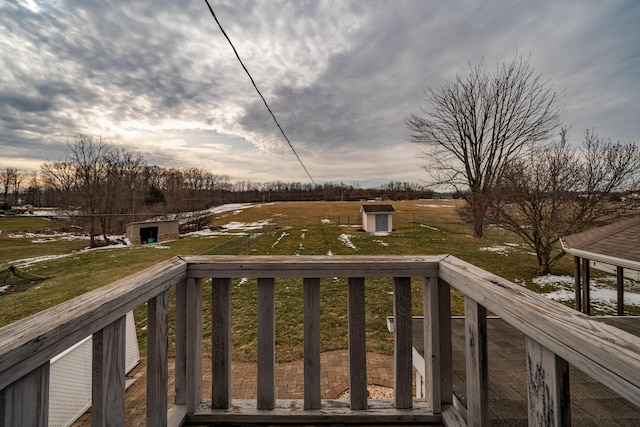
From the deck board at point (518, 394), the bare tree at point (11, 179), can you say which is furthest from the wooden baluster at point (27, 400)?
the bare tree at point (11, 179)

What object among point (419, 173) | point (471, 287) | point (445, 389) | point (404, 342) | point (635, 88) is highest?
point (635, 88)

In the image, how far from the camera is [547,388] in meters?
0.68

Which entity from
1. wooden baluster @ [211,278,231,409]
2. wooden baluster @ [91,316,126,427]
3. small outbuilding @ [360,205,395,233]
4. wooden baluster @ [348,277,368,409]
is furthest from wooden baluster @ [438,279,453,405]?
small outbuilding @ [360,205,395,233]

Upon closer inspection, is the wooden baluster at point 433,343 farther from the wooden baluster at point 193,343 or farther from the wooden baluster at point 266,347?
the wooden baluster at point 193,343

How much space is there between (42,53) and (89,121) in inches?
206

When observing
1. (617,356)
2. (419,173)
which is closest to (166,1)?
(617,356)

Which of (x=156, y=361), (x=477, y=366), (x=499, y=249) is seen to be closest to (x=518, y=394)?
(x=477, y=366)

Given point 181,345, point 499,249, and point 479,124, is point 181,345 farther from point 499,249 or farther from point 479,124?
point 479,124

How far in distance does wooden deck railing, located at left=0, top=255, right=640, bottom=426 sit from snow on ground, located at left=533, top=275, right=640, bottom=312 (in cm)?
691

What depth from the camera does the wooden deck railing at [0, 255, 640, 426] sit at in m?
0.56

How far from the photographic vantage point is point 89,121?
8.98 metres

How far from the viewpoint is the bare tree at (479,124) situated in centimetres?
1423

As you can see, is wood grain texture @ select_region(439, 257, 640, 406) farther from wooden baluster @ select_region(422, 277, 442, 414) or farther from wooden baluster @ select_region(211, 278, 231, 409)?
wooden baluster @ select_region(211, 278, 231, 409)

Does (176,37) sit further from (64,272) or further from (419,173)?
(419,173)
